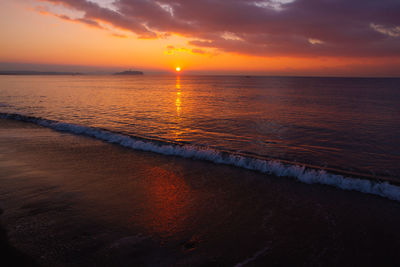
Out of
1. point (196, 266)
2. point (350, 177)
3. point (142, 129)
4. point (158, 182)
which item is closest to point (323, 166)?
point (350, 177)

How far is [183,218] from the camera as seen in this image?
6105 mm

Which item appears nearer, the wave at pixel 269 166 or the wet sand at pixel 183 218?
the wet sand at pixel 183 218

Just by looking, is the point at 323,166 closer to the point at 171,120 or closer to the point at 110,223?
the point at 110,223

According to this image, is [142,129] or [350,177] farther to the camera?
[142,129]

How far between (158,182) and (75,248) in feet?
12.6

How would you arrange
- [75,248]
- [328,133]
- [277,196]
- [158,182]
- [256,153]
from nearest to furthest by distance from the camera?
1. [75,248]
2. [277,196]
3. [158,182]
4. [256,153]
5. [328,133]

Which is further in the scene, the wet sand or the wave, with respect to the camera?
the wave

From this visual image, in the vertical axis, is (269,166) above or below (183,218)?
above

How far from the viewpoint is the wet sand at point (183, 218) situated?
475cm

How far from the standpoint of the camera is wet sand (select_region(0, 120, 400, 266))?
475cm

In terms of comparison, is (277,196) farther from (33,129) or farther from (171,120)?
(33,129)

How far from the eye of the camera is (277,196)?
7.50 metres

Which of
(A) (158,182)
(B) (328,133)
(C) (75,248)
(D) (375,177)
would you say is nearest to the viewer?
(C) (75,248)

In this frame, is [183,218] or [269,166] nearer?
[183,218]
